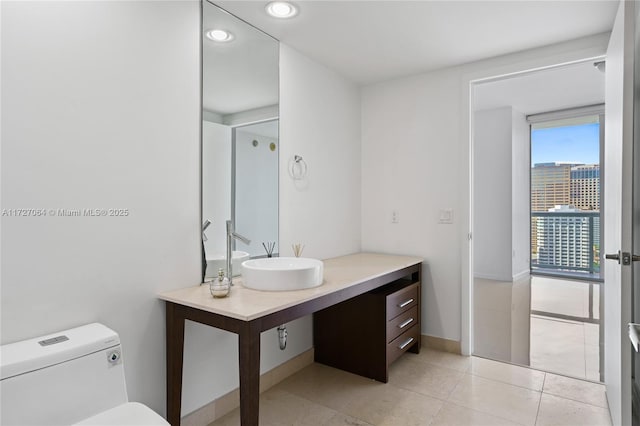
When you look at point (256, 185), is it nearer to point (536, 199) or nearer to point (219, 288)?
point (219, 288)

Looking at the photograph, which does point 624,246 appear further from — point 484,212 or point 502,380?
point 484,212

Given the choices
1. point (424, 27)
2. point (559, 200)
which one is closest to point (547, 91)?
point (559, 200)

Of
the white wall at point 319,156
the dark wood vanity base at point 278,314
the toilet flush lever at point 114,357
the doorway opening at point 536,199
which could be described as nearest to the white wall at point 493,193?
the doorway opening at point 536,199

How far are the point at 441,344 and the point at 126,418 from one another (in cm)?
241

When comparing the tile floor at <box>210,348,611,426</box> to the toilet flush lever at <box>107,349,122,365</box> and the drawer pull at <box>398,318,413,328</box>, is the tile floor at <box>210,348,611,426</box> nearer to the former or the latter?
the drawer pull at <box>398,318,413,328</box>

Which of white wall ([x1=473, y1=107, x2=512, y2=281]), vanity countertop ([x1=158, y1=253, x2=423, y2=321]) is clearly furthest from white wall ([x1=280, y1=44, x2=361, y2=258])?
white wall ([x1=473, y1=107, x2=512, y2=281])

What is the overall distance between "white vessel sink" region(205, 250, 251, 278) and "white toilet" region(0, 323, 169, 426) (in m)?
0.65

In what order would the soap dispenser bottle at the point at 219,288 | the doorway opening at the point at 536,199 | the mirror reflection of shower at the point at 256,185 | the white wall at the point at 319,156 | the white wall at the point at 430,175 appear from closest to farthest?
the soap dispenser bottle at the point at 219,288 < the mirror reflection of shower at the point at 256,185 < the white wall at the point at 319,156 < the white wall at the point at 430,175 < the doorway opening at the point at 536,199

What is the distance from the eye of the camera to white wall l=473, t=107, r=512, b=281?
5.31 m

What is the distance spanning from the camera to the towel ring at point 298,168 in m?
2.64

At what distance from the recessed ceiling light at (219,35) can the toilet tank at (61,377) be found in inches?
60.9

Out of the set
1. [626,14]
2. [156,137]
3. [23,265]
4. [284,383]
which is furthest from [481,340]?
[23,265]

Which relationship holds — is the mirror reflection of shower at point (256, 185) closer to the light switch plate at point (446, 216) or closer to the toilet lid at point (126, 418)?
the toilet lid at point (126, 418)

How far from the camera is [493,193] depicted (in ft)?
18.0
